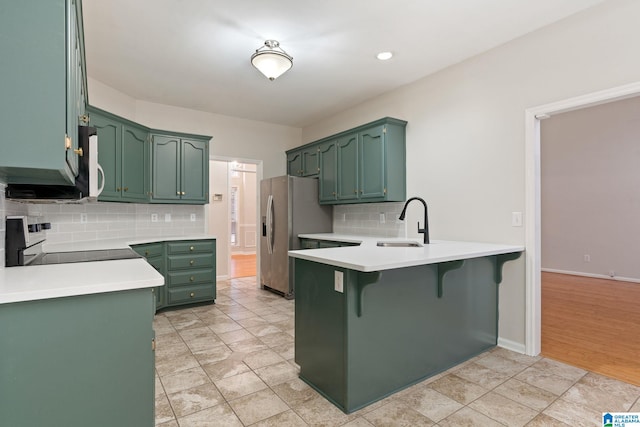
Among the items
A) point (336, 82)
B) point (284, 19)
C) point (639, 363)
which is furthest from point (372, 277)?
point (336, 82)

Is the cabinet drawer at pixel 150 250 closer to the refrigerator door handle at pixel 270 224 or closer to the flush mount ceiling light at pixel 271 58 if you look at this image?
the refrigerator door handle at pixel 270 224

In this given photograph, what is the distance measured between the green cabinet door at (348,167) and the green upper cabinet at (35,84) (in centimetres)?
322

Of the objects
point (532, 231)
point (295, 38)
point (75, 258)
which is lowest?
point (75, 258)

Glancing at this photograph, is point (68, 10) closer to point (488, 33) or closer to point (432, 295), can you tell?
point (432, 295)

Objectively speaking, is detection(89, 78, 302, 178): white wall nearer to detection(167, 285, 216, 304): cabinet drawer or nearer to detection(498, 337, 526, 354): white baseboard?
detection(167, 285, 216, 304): cabinet drawer

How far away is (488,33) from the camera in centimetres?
279

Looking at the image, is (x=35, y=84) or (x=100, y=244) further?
(x=100, y=244)

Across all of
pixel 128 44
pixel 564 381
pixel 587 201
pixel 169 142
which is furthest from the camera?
pixel 587 201

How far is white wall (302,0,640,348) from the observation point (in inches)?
93.7

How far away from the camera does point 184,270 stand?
4.10 metres

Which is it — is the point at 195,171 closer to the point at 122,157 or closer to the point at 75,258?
the point at 122,157

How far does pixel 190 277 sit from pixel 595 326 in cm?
442

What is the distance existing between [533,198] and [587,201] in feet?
13.5

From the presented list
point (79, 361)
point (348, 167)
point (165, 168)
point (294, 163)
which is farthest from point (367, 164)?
point (79, 361)
